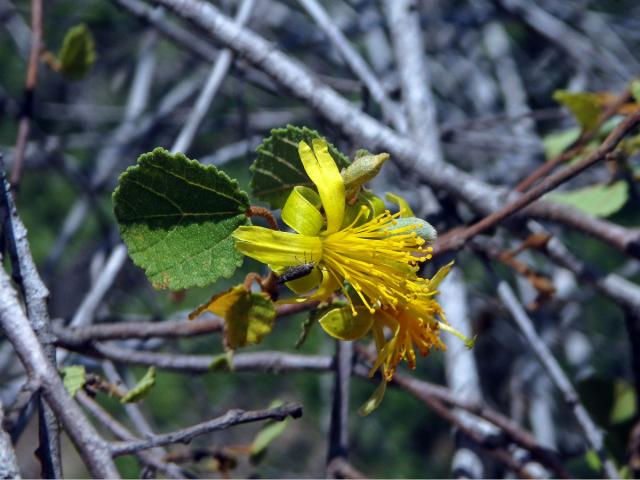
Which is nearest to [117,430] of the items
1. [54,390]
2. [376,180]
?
[54,390]

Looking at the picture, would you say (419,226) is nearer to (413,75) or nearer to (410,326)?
(410,326)

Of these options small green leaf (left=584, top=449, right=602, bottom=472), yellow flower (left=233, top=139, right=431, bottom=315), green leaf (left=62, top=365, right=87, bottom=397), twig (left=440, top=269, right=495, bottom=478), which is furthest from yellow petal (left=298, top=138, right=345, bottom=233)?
small green leaf (left=584, top=449, right=602, bottom=472)

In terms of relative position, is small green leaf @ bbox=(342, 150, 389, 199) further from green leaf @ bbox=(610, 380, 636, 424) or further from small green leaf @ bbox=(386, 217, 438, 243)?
green leaf @ bbox=(610, 380, 636, 424)

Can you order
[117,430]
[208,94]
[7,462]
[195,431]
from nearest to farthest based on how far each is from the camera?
[7,462]
[195,431]
[117,430]
[208,94]

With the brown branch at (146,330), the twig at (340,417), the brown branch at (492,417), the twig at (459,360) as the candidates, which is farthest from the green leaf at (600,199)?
the brown branch at (146,330)

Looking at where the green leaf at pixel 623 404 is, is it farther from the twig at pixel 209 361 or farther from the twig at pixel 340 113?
the twig at pixel 209 361

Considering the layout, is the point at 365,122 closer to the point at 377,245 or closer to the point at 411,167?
the point at 411,167
